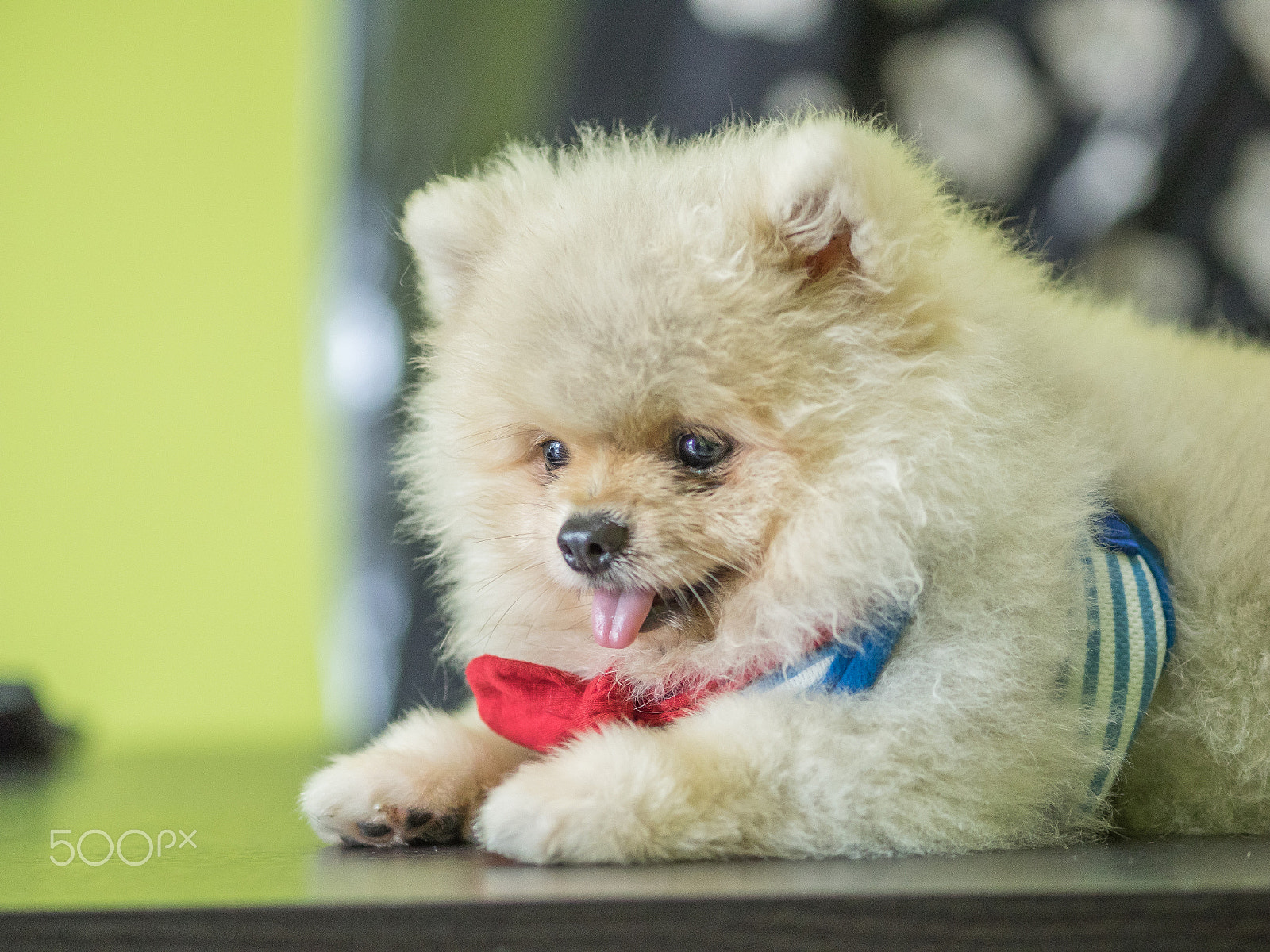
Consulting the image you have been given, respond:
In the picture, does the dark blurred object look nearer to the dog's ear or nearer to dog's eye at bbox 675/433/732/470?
dog's eye at bbox 675/433/732/470

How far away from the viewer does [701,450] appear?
4.04ft

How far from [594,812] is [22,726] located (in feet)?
7.09

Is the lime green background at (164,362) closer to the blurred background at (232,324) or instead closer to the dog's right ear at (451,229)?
the blurred background at (232,324)

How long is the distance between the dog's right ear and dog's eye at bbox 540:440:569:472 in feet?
0.99

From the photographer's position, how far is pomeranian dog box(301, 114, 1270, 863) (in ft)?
3.74

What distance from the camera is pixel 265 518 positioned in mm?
3334

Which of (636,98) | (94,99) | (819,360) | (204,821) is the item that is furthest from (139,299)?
(819,360)

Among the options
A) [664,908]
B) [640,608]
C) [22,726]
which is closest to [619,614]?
[640,608]

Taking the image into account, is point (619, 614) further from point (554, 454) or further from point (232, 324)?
point (232, 324)

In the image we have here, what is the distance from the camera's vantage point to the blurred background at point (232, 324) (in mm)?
3102

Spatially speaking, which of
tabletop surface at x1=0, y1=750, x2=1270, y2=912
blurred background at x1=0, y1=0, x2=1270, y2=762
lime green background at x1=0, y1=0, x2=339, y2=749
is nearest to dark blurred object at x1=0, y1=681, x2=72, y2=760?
blurred background at x1=0, y1=0, x2=1270, y2=762

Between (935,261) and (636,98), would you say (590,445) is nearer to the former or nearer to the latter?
(935,261)

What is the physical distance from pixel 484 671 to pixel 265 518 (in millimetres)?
2213

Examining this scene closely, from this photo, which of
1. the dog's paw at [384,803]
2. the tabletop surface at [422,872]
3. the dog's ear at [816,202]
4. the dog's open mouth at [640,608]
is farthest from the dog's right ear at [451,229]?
the tabletop surface at [422,872]
